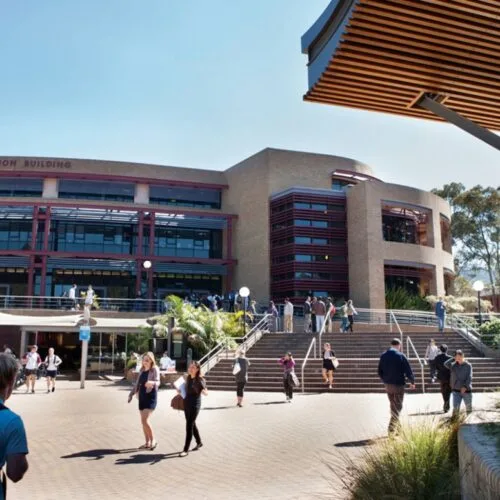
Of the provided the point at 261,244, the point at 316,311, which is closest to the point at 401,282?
the point at 261,244

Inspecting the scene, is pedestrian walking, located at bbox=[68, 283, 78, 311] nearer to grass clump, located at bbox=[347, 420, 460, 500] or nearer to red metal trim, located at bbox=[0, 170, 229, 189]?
red metal trim, located at bbox=[0, 170, 229, 189]

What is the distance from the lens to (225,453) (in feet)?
26.9

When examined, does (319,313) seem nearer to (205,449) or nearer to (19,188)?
(205,449)

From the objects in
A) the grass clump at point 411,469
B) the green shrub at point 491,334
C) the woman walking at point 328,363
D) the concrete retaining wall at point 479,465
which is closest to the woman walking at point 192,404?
the grass clump at point 411,469

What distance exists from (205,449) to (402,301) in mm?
26158

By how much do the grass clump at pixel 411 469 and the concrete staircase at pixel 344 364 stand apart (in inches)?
462

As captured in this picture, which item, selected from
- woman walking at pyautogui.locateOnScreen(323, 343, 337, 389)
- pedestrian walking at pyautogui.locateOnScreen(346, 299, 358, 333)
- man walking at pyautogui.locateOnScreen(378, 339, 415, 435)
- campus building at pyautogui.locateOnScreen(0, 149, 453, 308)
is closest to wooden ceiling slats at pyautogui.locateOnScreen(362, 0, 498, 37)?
man walking at pyautogui.locateOnScreen(378, 339, 415, 435)

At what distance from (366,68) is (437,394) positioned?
41.4ft

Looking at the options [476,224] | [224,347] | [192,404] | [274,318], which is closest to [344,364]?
[224,347]

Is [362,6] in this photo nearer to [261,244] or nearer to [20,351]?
[20,351]

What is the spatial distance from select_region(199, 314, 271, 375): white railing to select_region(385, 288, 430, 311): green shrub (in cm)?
1006

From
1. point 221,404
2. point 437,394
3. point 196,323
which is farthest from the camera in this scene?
point 196,323

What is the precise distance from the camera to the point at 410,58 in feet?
19.0

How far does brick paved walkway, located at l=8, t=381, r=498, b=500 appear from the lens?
20.7 feet
